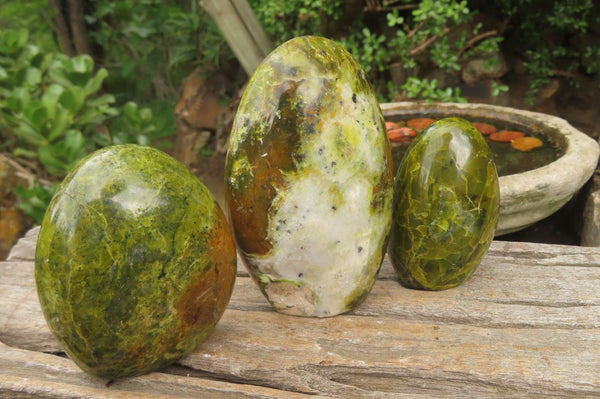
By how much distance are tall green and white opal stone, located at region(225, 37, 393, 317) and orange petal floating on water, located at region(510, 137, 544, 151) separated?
3.17ft

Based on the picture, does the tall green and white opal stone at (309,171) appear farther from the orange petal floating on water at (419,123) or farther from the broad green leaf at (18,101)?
the broad green leaf at (18,101)

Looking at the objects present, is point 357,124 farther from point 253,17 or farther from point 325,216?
point 253,17

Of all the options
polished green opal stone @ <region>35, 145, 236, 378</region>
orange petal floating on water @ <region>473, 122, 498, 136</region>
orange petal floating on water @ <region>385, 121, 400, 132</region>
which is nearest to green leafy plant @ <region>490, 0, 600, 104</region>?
orange petal floating on water @ <region>473, 122, 498, 136</region>

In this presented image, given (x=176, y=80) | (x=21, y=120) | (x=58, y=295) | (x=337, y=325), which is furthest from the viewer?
(x=176, y=80)

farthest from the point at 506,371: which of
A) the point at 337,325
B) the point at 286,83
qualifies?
the point at 286,83

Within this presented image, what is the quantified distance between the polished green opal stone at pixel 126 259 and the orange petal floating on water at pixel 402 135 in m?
1.11

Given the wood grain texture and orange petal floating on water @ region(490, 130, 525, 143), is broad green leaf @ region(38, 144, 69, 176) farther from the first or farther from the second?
orange petal floating on water @ region(490, 130, 525, 143)

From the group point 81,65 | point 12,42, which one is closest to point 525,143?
point 81,65

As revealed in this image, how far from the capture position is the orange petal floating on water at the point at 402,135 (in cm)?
187

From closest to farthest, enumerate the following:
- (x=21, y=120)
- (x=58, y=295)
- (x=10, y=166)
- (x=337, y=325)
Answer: (x=58, y=295) < (x=337, y=325) < (x=21, y=120) < (x=10, y=166)

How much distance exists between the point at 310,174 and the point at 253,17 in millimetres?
1969

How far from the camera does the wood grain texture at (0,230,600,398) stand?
0.89 meters

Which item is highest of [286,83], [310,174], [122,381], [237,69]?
[286,83]

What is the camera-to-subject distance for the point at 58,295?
0.82 meters
